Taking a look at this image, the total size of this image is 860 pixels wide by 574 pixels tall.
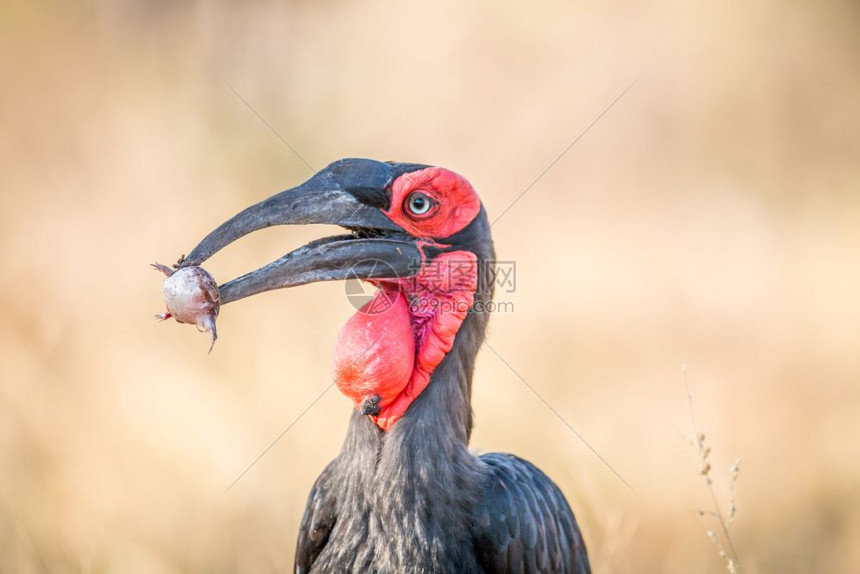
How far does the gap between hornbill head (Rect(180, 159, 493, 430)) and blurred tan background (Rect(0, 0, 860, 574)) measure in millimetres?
2097

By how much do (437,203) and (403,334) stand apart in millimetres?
535

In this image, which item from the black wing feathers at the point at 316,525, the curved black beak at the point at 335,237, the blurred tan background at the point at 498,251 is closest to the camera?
the curved black beak at the point at 335,237

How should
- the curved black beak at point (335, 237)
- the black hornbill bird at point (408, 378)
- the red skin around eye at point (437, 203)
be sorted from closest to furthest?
1. the curved black beak at point (335, 237)
2. the black hornbill bird at point (408, 378)
3. the red skin around eye at point (437, 203)

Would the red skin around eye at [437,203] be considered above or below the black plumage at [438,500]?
above

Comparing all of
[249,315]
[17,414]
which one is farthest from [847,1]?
[17,414]

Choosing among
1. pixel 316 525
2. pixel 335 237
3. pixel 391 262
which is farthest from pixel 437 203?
pixel 316 525

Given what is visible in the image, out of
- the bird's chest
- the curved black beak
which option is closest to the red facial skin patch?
the curved black beak

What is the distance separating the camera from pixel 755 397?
6.83 metres

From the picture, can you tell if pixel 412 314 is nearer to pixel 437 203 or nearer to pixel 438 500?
pixel 437 203

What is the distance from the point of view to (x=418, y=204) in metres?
3.46

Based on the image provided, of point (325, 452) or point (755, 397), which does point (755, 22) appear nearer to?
point (755, 397)

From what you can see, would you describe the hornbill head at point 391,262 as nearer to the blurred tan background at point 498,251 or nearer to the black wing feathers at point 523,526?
the black wing feathers at point 523,526

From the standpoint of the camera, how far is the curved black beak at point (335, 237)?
311cm

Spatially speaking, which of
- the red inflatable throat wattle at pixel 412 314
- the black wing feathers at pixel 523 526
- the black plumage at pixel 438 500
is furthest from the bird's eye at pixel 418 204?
the black wing feathers at pixel 523 526
